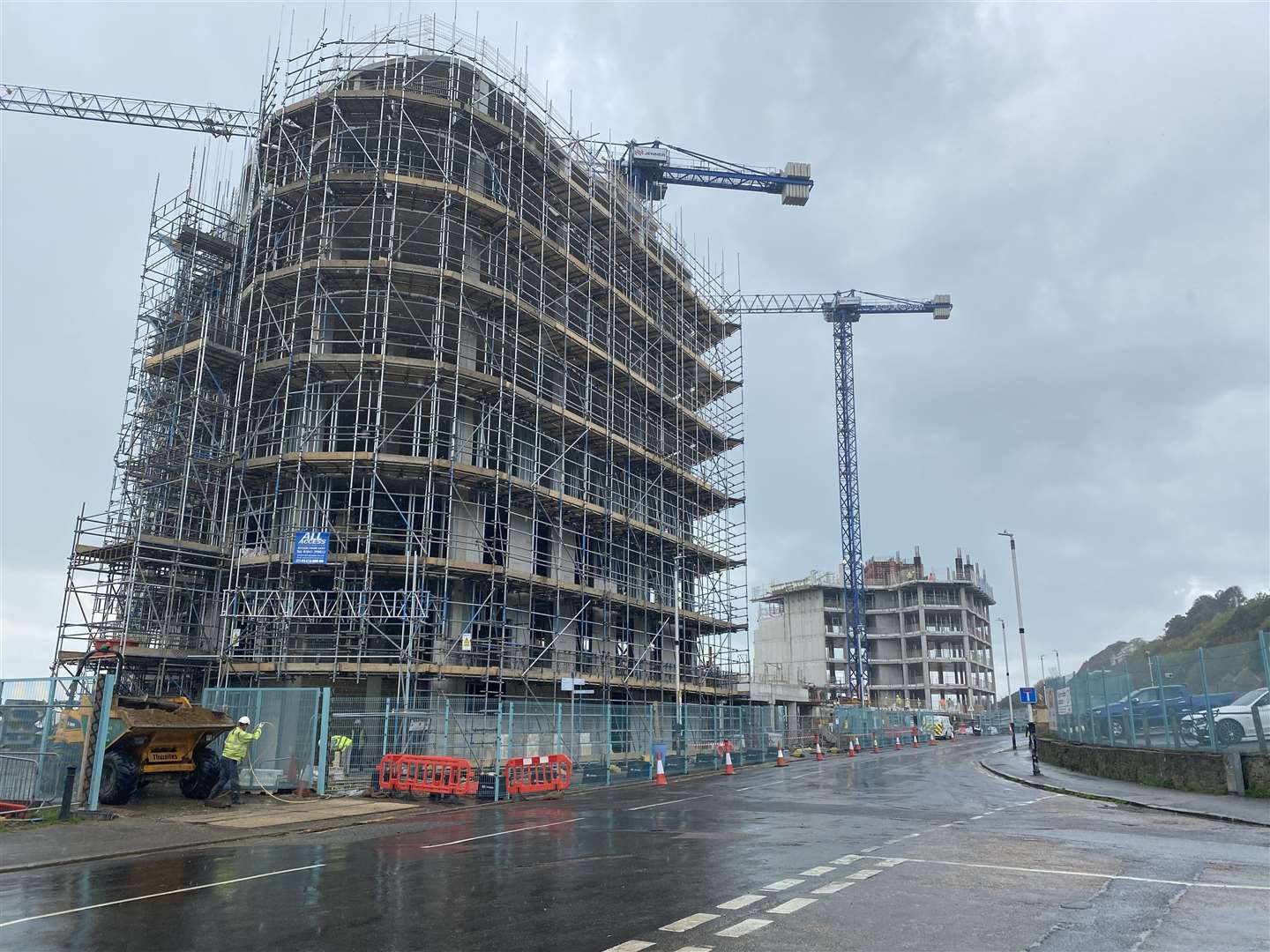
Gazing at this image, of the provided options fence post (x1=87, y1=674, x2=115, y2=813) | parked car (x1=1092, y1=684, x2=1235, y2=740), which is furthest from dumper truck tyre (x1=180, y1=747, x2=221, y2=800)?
parked car (x1=1092, y1=684, x2=1235, y2=740)

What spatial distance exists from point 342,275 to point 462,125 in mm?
8234

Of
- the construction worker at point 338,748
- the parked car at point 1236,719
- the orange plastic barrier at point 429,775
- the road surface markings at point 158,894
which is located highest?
the parked car at point 1236,719

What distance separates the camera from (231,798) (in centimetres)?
1908

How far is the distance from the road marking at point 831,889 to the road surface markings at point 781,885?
315 millimetres

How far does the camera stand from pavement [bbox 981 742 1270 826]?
16688mm

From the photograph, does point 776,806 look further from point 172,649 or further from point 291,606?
point 172,649

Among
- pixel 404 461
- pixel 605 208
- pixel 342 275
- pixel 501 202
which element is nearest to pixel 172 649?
pixel 404 461

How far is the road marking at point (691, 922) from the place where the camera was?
795 cm

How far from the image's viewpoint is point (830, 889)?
9.70 m

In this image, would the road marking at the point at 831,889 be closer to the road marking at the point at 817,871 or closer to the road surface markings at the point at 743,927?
the road marking at the point at 817,871

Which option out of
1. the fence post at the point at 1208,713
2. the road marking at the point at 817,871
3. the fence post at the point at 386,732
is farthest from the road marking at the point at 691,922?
the fence post at the point at 1208,713

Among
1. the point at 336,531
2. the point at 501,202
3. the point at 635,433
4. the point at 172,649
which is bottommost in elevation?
the point at 172,649

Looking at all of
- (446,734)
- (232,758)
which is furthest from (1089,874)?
(446,734)

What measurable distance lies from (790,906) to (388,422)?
90.8 ft
